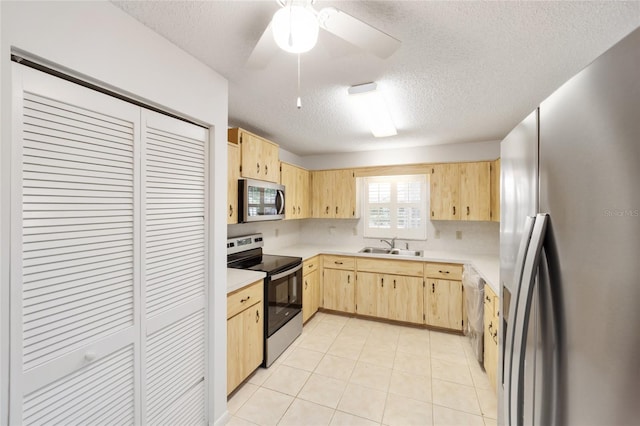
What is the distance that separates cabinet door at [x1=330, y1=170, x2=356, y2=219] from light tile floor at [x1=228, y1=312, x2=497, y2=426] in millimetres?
1722

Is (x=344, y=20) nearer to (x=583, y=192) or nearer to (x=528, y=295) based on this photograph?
(x=583, y=192)

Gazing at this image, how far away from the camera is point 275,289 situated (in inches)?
102

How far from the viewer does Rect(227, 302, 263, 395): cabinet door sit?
204 centimetres

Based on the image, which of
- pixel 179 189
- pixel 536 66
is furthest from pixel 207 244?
pixel 536 66

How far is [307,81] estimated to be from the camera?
1.88 m

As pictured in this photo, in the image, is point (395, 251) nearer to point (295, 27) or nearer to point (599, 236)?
point (295, 27)

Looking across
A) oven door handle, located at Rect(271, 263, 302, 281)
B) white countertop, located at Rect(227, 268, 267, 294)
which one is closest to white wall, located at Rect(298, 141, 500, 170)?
oven door handle, located at Rect(271, 263, 302, 281)

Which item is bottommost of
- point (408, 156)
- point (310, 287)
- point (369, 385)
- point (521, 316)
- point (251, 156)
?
point (369, 385)

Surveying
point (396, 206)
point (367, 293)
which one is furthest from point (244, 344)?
point (396, 206)

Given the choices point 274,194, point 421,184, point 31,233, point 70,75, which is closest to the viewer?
point 31,233

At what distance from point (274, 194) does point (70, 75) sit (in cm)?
207

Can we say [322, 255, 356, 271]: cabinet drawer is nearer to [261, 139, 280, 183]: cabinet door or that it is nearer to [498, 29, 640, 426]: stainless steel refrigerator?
[261, 139, 280, 183]: cabinet door

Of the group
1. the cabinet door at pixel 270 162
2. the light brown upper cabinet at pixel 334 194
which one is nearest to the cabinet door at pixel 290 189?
the cabinet door at pixel 270 162

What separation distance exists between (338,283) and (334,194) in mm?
1329
